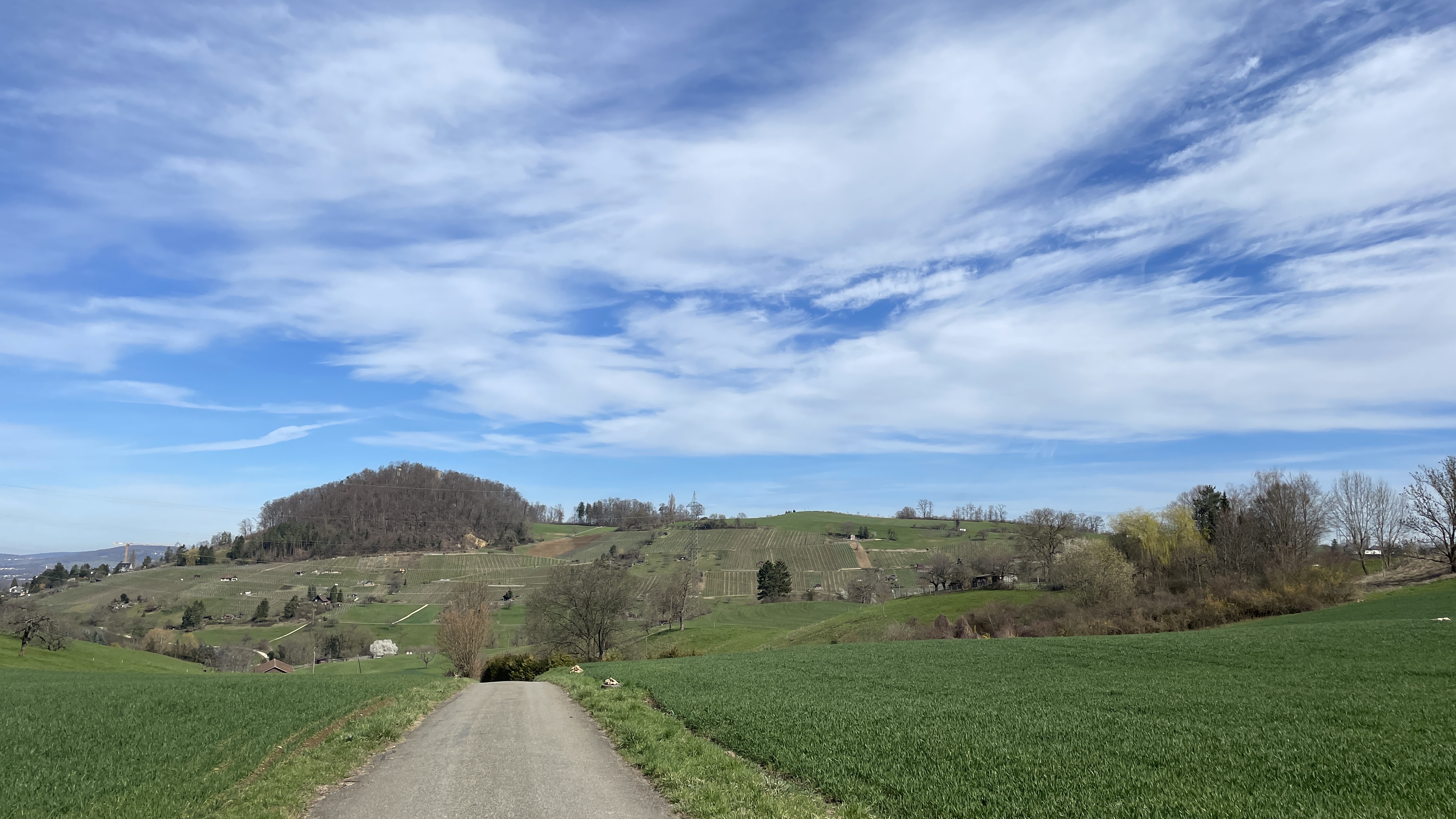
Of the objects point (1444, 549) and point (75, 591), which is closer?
point (1444, 549)

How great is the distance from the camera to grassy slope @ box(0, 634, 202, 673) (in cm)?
7131

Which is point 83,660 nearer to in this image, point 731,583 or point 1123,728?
point 1123,728

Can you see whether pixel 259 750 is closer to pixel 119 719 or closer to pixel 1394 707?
pixel 119 719

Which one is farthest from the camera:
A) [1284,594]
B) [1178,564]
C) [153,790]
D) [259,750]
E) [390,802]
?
[1178,564]

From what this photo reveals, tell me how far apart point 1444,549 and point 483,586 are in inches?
4776

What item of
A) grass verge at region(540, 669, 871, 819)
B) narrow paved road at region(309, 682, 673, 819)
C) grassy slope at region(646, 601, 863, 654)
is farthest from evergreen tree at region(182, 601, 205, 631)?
grass verge at region(540, 669, 871, 819)

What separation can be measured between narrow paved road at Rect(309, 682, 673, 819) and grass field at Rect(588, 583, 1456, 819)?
2.97 m

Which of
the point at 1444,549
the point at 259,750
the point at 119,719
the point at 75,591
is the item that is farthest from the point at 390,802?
the point at 75,591

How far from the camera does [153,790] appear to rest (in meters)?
12.8

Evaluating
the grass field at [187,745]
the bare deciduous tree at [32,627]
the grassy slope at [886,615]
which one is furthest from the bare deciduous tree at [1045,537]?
the bare deciduous tree at [32,627]

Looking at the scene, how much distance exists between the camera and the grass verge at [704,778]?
33.8ft

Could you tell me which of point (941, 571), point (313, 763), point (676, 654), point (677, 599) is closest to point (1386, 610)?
point (676, 654)

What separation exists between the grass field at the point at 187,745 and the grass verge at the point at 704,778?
6154 mm

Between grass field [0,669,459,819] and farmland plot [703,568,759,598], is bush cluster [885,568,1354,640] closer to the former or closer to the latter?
grass field [0,669,459,819]
